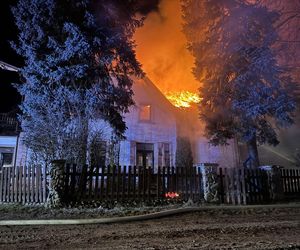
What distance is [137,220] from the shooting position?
22.9ft

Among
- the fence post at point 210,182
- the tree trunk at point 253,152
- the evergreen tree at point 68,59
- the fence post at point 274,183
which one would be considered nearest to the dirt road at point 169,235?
the fence post at point 210,182

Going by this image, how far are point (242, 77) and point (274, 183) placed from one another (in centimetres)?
633

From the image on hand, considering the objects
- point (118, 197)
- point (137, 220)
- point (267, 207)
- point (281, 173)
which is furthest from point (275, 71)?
point (137, 220)

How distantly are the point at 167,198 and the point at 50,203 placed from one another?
13.2ft

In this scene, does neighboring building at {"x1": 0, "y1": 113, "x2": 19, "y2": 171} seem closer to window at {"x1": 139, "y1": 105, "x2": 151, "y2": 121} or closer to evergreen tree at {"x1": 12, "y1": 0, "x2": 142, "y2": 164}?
evergreen tree at {"x1": 12, "y1": 0, "x2": 142, "y2": 164}

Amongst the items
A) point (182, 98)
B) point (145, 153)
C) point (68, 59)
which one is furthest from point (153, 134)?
point (68, 59)

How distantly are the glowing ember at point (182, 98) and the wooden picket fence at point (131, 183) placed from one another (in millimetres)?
10591

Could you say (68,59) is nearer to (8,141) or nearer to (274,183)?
(8,141)

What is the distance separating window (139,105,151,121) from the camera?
18.7 metres

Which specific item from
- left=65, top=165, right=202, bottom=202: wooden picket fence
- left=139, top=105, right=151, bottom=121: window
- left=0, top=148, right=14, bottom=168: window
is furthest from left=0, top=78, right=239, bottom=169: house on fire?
left=65, top=165, right=202, bottom=202: wooden picket fence

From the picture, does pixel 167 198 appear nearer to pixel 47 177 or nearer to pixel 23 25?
pixel 47 177

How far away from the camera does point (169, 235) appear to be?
205 inches

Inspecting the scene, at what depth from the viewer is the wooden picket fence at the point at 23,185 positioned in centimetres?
927

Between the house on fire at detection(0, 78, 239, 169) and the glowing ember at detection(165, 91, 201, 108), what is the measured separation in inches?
36.4
